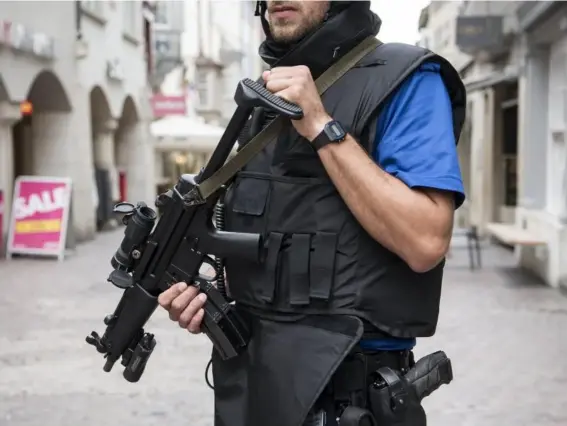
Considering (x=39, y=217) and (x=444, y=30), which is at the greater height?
(x=444, y=30)

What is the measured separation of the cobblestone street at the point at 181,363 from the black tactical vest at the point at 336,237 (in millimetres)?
2986

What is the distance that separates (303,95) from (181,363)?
4.49m

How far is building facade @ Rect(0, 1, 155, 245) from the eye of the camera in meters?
12.0

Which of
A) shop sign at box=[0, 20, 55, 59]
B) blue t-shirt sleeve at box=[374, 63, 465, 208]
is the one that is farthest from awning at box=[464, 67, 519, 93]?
blue t-shirt sleeve at box=[374, 63, 465, 208]

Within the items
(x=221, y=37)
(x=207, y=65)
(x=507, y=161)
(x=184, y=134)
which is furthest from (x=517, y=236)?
(x=221, y=37)

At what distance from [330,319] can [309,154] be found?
0.35 m

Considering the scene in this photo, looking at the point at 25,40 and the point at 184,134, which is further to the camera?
the point at 184,134

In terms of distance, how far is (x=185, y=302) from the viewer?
6.07ft

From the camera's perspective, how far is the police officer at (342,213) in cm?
163

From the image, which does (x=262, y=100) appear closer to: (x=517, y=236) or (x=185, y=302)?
(x=185, y=302)

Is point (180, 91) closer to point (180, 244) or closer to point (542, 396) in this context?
point (542, 396)

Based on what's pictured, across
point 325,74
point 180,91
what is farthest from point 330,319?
point 180,91

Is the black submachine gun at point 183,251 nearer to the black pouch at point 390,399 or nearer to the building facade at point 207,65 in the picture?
the black pouch at point 390,399

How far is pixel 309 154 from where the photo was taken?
1.75 metres
